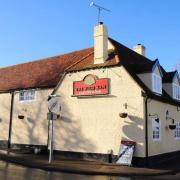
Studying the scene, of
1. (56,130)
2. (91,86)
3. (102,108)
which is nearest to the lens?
(102,108)

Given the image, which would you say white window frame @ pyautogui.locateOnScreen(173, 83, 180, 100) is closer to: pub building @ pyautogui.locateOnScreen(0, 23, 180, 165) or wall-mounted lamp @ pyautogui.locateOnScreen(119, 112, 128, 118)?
pub building @ pyautogui.locateOnScreen(0, 23, 180, 165)

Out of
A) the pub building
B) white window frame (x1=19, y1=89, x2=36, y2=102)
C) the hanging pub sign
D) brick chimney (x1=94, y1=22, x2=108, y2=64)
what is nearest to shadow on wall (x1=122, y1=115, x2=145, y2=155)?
the pub building

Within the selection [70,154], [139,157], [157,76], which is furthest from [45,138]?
[157,76]

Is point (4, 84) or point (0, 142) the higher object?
point (4, 84)

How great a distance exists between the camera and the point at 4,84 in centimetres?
2625

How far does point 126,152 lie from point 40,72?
35.5 ft

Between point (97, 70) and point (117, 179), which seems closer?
point (117, 179)

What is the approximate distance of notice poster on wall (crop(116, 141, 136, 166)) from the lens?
1727cm

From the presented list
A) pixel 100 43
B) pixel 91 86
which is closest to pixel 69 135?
pixel 91 86

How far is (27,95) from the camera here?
931 inches

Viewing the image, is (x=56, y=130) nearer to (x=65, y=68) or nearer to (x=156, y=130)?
(x=65, y=68)

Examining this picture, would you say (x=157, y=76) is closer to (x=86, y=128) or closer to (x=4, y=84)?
→ (x=86, y=128)

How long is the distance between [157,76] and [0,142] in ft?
43.0

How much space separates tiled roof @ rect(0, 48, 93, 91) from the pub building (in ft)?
0.42
